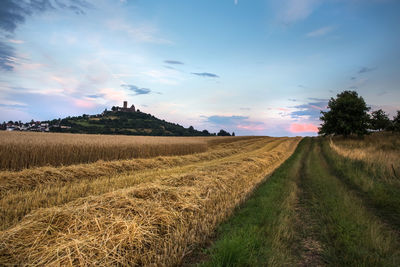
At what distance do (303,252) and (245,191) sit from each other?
3082mm

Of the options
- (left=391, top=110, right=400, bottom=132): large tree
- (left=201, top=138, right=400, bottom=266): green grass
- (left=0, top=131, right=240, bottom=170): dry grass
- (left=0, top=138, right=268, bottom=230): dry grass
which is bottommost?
(left=201, top=138, right=400, bottom=266): green grass

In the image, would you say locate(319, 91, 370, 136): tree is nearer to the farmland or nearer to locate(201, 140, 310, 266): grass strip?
A: the farmland

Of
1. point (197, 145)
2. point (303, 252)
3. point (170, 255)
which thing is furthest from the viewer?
point (197, 145)

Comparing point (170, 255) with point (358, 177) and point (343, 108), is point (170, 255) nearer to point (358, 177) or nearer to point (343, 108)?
point (358, 177)

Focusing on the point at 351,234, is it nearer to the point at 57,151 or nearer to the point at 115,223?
the point at 115,223

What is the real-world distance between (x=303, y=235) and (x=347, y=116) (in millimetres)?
35159

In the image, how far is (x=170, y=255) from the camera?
3.01 m

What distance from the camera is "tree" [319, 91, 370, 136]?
3120 cm

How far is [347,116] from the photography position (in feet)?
104

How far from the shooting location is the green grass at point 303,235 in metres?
3.12

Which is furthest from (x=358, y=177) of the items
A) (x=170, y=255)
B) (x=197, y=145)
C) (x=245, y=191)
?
(x=197, y=145)

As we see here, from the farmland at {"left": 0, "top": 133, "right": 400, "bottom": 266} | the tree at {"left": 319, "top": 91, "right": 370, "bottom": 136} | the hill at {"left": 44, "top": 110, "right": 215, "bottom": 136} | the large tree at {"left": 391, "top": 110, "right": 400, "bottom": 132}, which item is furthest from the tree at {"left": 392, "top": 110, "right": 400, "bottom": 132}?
the hill at {"left": 44, "top": 110, "right": 215, "bottom": 136}

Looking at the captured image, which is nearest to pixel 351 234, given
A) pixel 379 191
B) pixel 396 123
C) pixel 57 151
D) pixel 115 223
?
pixel 115 223

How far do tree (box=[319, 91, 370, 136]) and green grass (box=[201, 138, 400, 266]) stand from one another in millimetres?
31372
